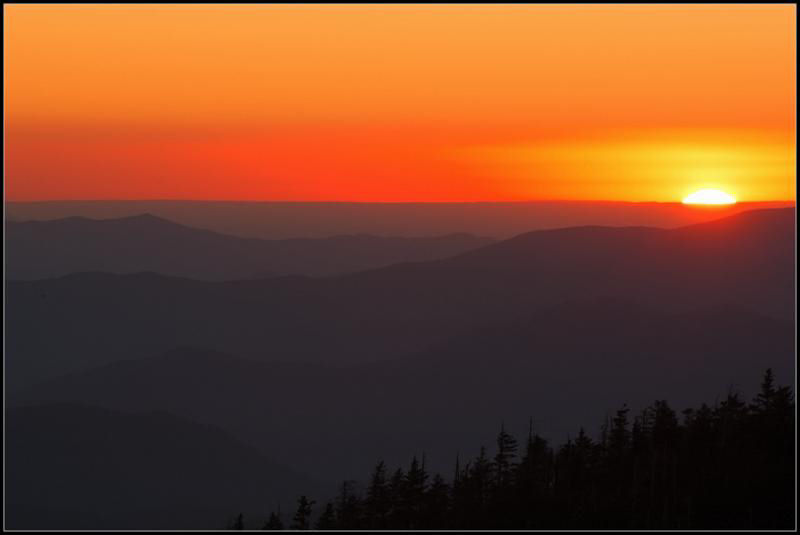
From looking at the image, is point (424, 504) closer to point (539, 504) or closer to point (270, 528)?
point (539, 504)

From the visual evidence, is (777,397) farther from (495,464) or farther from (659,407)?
(495,464)

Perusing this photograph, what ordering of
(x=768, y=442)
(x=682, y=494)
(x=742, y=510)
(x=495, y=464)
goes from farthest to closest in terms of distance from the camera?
1. (x=495, y=464)
2. (x=768, y=442)
3. (x=682, y=494)
4. (x=742, y=510)

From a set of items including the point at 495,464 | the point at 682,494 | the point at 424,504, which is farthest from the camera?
the point at 495,464

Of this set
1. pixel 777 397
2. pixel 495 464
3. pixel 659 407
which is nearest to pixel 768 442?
pixel 777 397

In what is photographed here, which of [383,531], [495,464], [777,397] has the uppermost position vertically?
[777,397]

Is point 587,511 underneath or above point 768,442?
underneath

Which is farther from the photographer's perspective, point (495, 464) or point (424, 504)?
point (495, 464)
